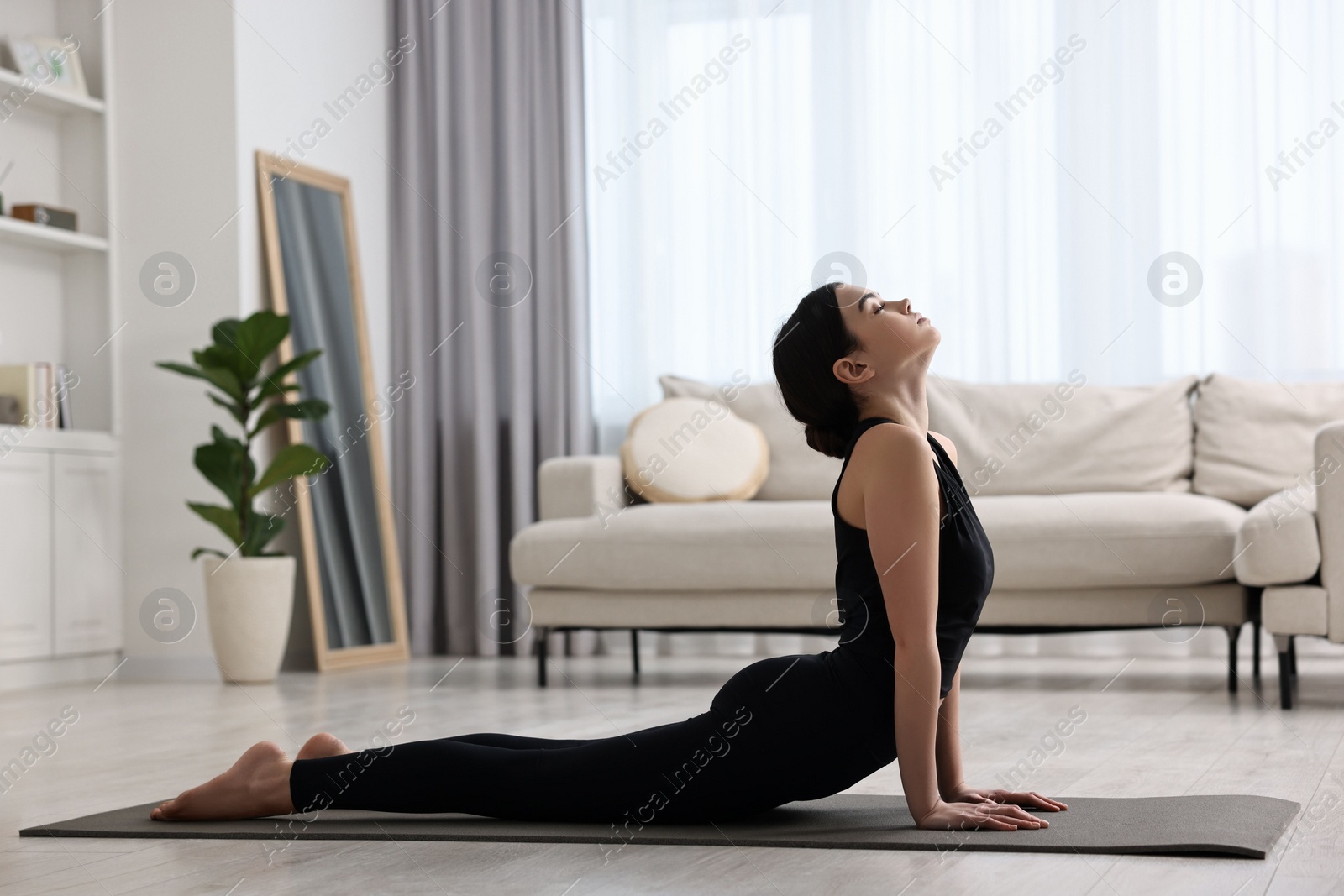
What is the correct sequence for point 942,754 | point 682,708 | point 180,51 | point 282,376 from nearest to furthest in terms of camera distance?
point 942,754
point 682,708
point 282,376
point 180,51

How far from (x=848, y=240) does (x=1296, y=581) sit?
87.1 inches

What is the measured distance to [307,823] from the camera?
5.86 ft

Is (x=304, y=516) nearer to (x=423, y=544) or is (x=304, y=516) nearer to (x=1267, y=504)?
(x=423, y=544)

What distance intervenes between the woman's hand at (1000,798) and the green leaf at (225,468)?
294cm

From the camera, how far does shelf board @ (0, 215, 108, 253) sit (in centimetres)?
421

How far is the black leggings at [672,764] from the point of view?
1.64 meters

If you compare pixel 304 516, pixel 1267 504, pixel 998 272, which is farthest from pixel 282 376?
pixel 1267 504

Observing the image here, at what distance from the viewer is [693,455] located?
4.20 m

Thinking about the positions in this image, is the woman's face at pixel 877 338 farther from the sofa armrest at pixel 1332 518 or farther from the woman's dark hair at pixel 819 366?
the sofa armrest at pixel 1332 518

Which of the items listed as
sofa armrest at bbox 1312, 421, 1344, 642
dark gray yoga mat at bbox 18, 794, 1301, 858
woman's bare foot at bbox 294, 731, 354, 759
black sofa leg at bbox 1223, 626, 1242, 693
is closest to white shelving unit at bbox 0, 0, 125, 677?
dark gray yoga mat at bbox 18, 794, 1301, 858

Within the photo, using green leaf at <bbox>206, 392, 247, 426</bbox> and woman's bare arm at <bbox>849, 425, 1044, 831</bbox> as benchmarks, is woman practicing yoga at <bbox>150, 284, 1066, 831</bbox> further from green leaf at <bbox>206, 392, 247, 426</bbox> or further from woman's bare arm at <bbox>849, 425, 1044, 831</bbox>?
green leaf at <bbox>206, 392, 247, 426</bbox>

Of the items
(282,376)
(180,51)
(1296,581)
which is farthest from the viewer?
(180,51)

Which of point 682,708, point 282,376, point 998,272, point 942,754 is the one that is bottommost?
point 682,708

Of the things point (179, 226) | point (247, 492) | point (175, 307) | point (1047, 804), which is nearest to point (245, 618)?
point (247, 492)
